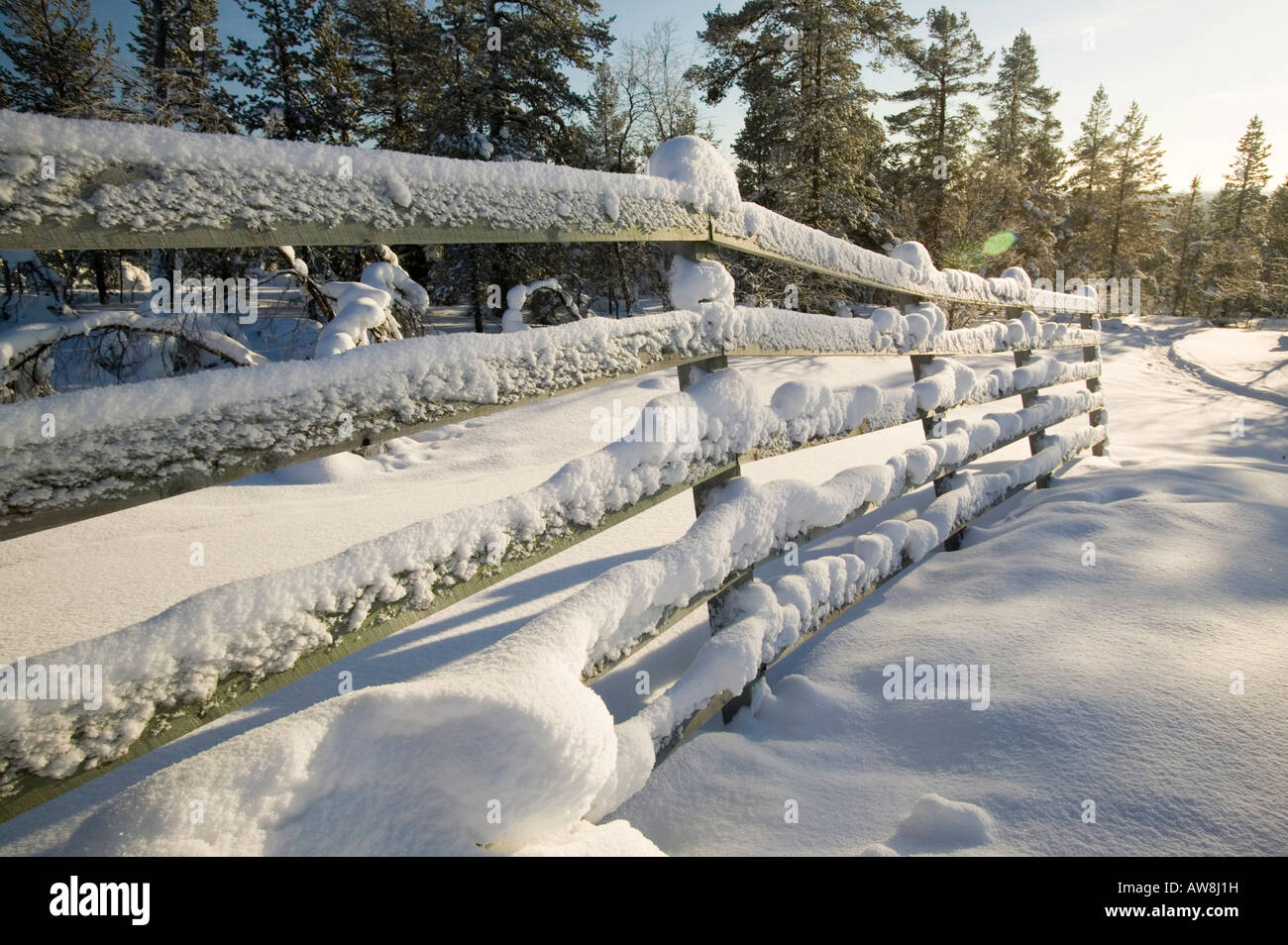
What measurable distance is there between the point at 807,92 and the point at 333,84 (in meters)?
17.0

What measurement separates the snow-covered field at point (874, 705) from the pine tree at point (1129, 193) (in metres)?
41.3

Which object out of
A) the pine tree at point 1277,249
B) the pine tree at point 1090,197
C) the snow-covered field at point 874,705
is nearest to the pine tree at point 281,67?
the snow-covered field at point 874,705

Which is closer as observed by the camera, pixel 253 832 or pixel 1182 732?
pixel 253 832

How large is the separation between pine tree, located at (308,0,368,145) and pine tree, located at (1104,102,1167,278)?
40547 mm

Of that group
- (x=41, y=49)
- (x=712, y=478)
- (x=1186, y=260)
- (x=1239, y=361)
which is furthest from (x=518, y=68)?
(x=1186, y=260)

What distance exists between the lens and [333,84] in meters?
21.6

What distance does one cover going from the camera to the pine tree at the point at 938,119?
26359mm

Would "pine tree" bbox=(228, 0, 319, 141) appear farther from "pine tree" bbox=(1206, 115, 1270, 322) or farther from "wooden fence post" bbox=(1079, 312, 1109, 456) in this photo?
"pine tree" bbox=(1206, 115, 1270, 322)

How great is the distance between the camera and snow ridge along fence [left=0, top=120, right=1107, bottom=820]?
76 centimetres

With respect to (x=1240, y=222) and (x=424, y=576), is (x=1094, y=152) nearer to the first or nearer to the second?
(x=1240, y=222)

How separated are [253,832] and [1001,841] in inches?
55.6

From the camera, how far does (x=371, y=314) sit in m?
6.84
